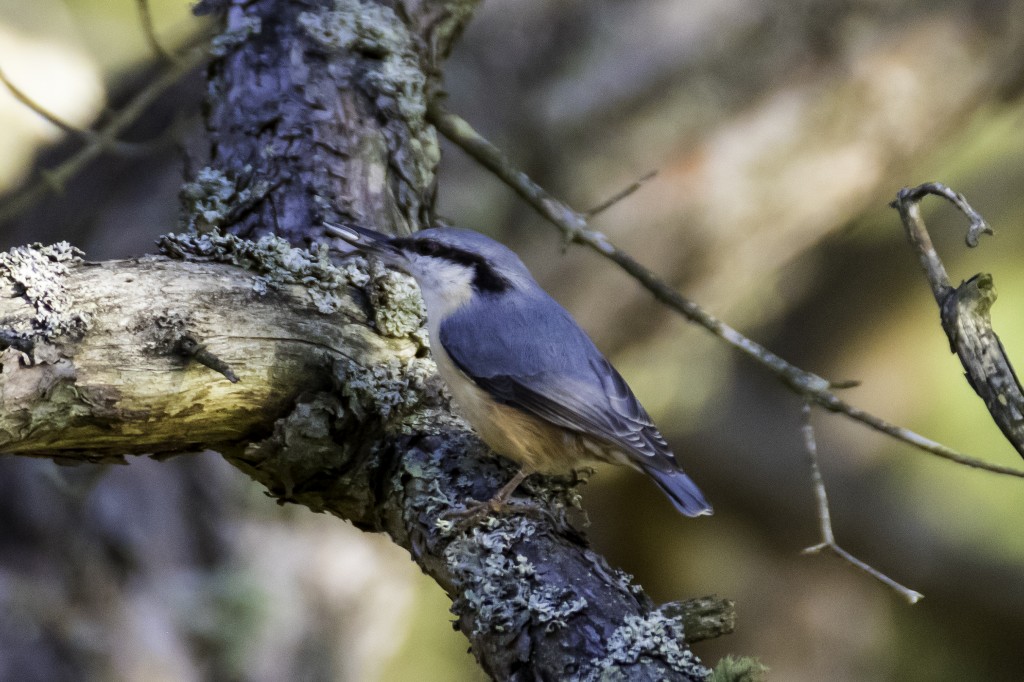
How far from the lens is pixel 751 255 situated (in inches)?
133

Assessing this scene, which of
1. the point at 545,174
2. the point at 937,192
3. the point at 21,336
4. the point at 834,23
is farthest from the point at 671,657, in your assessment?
the point at 834,23

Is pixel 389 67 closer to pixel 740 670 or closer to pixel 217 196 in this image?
pixel 217 196

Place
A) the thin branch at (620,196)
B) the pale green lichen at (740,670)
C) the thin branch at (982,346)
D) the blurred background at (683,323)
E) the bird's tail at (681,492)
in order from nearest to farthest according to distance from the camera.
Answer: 1. the pale green lichen at (740,670)
2. the thin branch at (982,346)
3. the bird's tail at (681,492)
4. the thin branch at (620,196)
5. the blurred background at (683,323)

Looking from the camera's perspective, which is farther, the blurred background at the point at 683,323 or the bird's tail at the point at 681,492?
the blurred background at the point at 683,323

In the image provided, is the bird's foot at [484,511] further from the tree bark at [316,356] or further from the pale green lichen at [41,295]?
the pale green lichen at [41,295]

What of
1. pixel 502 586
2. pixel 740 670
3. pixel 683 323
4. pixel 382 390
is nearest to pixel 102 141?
pixel 382 390

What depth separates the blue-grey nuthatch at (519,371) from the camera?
68.9 inches

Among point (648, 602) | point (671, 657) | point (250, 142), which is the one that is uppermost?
point (250, 142)

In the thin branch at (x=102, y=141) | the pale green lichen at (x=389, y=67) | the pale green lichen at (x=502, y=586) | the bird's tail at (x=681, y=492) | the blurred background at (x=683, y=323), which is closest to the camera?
the pale green lichen at (x=502, y=586)

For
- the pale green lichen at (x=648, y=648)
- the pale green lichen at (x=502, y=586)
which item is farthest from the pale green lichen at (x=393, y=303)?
the pale green lichen at (x=648, y=648)

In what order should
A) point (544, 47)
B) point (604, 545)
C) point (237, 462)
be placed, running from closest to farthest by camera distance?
point (237, 462) < point (544, 47) < point (604, 545)

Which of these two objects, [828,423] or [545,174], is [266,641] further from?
[828,423]

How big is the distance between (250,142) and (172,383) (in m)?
0.74

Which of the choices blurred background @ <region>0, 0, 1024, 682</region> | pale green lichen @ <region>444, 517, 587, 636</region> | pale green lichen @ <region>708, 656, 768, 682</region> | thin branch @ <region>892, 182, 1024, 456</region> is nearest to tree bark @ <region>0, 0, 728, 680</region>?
pale green lichen @ <region>444, 517, 587, 636</region>
